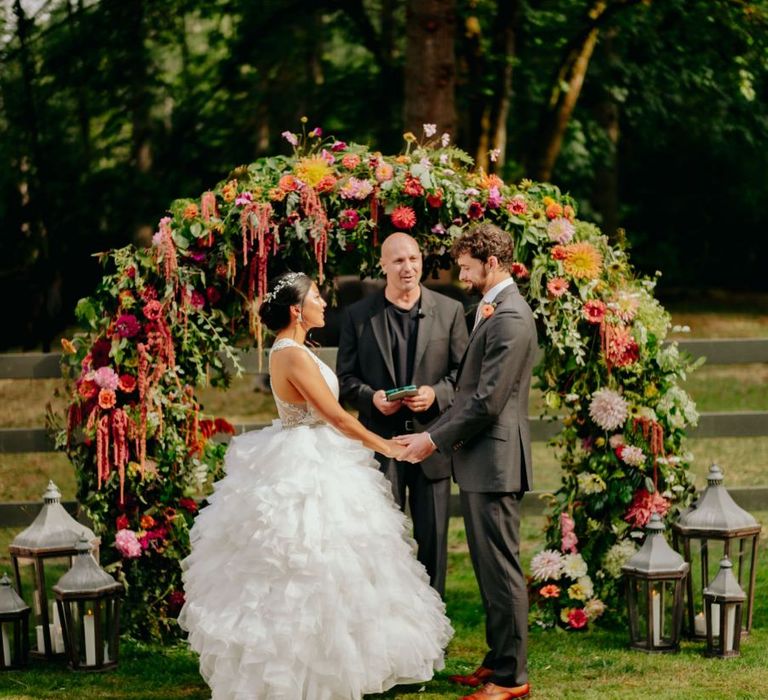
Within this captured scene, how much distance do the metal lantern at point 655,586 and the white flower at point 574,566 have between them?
1.43 ft

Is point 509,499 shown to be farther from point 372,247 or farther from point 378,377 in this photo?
point 372,247

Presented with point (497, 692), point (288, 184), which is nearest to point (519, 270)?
point (288, 184)

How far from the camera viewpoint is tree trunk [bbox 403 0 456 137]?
10.7m

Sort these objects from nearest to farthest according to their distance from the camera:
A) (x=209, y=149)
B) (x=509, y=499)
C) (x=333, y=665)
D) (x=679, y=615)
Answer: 1. (x=333, y=665)
2. (x=509, y=499)
3. (x=679, y=615)
4. (x=209, y=149)

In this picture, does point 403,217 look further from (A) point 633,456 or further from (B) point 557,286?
(A) point 633,456

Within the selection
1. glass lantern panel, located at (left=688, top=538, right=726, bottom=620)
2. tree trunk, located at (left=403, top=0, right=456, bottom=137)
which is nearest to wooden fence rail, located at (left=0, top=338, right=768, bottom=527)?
glass lantern panel, located at (left=688, top=538, right=726, bottom=620)

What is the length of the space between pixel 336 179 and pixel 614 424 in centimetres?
201

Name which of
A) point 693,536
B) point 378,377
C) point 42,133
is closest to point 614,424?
point 693,536

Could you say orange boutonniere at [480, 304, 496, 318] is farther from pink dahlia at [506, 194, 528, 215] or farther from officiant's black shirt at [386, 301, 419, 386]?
pink dahlia at [506, 194, 528, 215]

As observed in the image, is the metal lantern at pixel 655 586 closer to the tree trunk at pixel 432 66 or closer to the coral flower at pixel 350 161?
the coral flower at pixel 350 161

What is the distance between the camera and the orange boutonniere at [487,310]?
5.38 m

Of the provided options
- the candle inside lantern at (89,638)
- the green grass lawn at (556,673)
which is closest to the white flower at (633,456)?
the green grass lawn at (556,673)

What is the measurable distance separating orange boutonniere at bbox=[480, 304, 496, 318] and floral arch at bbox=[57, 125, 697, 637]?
112cm

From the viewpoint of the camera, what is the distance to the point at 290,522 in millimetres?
5133
